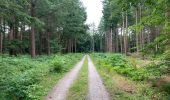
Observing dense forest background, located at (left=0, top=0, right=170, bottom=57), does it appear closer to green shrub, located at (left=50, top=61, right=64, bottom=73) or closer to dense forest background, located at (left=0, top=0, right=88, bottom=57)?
dense forest background, located at (left=0, top=0, right=88, bottom=57)

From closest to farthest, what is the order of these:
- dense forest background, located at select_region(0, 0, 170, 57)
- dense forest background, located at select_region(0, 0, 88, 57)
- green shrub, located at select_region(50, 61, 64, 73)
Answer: dense forest background, located at select_region(0, 0, 170, 57)
dense forest background, located at select_region(0, 0, 88, 57)
green shrub, located at select_region(50, 61, 64, 73)

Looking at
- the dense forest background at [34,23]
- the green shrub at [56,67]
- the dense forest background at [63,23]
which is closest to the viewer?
the dense forest background at [63,23]

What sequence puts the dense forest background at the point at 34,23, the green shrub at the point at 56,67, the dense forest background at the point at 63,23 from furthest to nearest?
1. the green shrub at the point at 56,67
2. the dense forest background at the point at 34,23
3. the dense forest background at the point at 63,23

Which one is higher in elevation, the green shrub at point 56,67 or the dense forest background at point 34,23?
the dense forest background at point 34,23

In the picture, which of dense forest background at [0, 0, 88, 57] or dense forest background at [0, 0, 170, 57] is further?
dense forest background at [0, 0, 88, 57]

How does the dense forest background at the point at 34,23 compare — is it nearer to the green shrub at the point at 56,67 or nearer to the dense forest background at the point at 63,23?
the dense forest background at the point at 63,23

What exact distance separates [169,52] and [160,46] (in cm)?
75

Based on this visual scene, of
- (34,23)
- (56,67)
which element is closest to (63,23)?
(34,23)

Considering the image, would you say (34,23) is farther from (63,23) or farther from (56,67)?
(63,23)

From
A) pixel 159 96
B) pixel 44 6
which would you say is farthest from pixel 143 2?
pixel 44 6

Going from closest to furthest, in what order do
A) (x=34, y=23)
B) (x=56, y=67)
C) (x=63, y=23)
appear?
1. (x=56, y=67)
2. (x=34, y=23)
3. (x=63, y=23)

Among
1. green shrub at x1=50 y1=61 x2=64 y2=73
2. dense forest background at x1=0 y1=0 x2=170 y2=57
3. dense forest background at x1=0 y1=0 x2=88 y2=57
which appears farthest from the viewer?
green shrub at x1=50 y1=61 x2=64 y2=73

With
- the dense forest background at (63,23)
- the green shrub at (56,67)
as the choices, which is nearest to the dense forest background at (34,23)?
the dense forest background at (63,23)

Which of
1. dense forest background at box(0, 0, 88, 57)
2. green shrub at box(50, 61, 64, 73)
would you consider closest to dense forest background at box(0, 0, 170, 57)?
dense forest background at box(0, 0, 88, 57)
